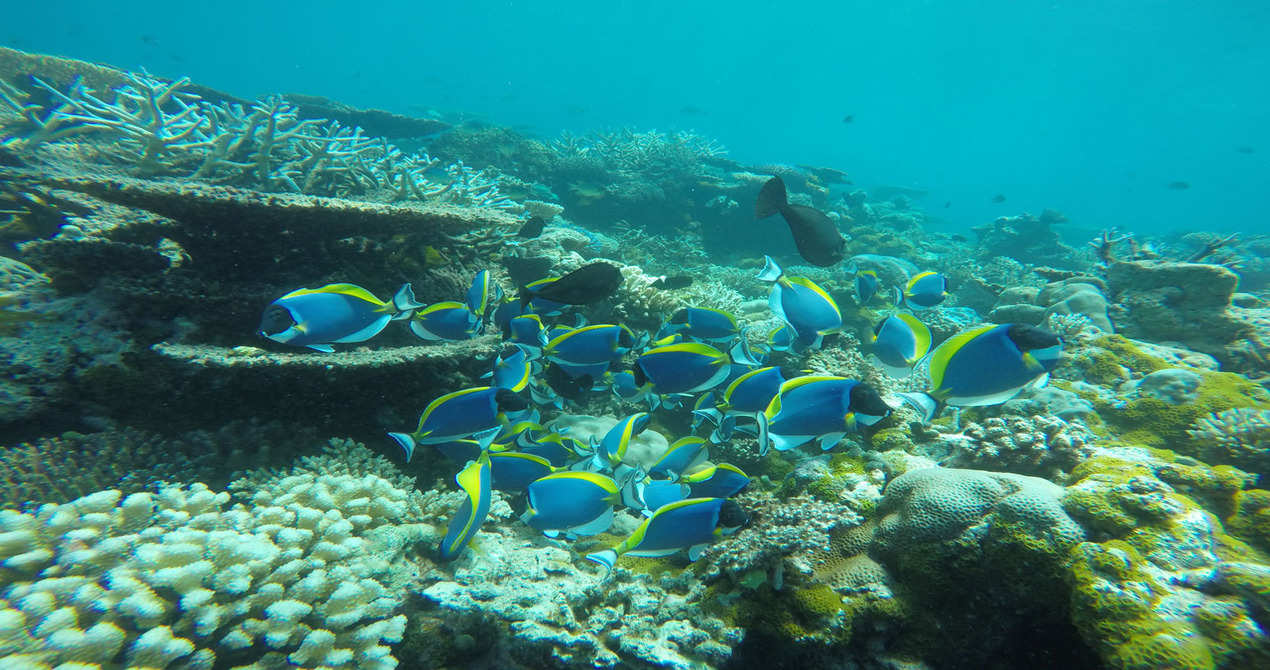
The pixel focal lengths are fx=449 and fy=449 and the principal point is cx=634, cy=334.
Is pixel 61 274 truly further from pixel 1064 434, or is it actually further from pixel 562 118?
pixel 562 118

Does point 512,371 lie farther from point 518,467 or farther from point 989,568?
point 989,568

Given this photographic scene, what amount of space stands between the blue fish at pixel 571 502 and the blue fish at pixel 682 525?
0.19m

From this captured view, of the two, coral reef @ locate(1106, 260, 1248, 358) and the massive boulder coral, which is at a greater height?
coral reef @ locate(1106, 260, 1248, 358)

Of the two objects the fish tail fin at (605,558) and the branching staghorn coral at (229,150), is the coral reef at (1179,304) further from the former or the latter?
the branching staghorn coral at (229,150)

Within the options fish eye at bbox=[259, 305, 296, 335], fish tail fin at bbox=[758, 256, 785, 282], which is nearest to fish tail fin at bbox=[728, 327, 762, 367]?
fish tail fin at bbox=[758, 256, 785, 282]

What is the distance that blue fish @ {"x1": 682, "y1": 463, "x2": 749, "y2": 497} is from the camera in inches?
109

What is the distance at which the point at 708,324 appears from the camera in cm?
371

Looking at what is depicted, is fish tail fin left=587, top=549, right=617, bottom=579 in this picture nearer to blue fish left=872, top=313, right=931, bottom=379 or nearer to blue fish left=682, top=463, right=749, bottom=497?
blue fish left=682, top=463, right=749, bottom=497

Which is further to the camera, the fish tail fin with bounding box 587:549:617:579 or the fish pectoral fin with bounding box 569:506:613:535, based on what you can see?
the fish pectoral fin with bounding box 569:506:613:535

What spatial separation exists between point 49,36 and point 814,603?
5867 inches

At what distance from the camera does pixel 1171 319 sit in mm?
5863

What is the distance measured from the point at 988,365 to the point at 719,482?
5.11ft

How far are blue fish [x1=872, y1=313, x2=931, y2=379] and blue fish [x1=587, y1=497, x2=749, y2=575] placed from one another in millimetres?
1353

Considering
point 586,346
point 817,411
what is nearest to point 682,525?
point 817,411
